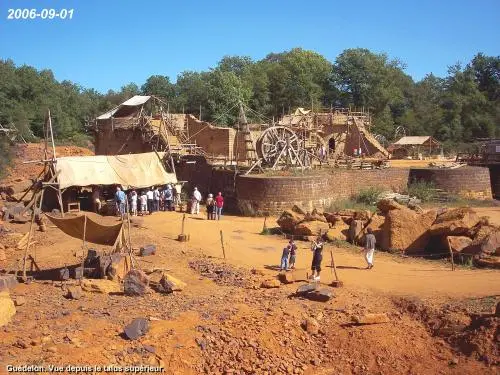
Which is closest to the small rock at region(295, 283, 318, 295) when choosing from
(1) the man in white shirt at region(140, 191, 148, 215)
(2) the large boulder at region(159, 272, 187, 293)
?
(2) the large boulder at region(159, 272, 187, 293)

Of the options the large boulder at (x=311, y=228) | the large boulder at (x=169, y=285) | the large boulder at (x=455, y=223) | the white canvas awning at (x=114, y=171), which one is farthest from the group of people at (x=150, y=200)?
the large boulder at (x=455, y=223)

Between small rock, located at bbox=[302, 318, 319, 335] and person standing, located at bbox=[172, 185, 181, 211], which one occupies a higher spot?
person standing, located at bbox=[172, 185, 181, 211]

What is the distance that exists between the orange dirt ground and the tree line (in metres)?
30.2

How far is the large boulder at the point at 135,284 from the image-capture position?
10.4 metres

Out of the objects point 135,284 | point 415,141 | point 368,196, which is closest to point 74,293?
point 135,284

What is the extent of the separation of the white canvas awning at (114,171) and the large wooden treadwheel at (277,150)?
4.25 metres

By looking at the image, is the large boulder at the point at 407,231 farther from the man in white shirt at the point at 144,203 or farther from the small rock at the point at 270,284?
the man in white shirt at the point at 144,203

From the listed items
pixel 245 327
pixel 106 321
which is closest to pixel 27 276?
pixel 106 321

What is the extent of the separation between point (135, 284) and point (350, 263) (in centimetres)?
572

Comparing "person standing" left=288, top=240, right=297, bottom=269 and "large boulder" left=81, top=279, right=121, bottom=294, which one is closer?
"large boulder" left=81, top=279, right=121, bottom=294

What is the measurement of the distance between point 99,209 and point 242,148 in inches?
400

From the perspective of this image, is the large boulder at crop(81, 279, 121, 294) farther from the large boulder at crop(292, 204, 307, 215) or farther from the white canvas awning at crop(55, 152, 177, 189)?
the white canvas awning at crop(55, 152, 177, 189)

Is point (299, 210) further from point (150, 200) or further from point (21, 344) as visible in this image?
point (21, 344)

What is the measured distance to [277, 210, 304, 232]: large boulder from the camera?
1670 centimetres
